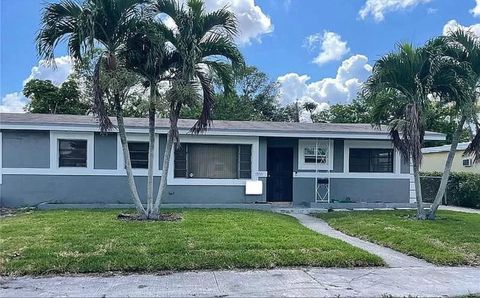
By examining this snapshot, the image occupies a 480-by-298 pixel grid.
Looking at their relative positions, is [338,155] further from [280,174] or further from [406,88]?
[406,88]

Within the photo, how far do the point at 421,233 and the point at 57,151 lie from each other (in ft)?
36.1

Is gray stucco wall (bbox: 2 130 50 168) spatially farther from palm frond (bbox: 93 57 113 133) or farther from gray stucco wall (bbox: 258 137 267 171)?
gray stucco wall (bbox: 258 137 267 171)

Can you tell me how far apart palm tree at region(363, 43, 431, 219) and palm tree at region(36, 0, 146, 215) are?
6.49 m

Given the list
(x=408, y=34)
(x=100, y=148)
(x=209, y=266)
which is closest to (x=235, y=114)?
(x=100, y=148)

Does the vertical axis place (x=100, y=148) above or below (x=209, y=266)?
above

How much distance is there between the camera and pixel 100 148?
14617 mm

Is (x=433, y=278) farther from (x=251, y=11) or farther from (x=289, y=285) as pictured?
(x=251, y=11)

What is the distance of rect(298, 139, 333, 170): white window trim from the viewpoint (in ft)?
52.7

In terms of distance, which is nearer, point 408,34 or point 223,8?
point 223,8

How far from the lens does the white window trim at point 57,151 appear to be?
14.3 m

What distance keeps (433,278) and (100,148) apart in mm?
11199

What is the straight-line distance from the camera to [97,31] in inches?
396

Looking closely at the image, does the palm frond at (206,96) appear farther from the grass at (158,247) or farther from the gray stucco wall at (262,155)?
the gray stucco wall at (262,155)

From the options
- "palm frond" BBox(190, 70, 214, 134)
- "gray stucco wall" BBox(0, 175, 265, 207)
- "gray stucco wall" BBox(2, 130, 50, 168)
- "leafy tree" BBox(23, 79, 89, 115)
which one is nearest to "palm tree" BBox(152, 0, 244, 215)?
"palm frond" BBox(190, 70, 214, 134)
